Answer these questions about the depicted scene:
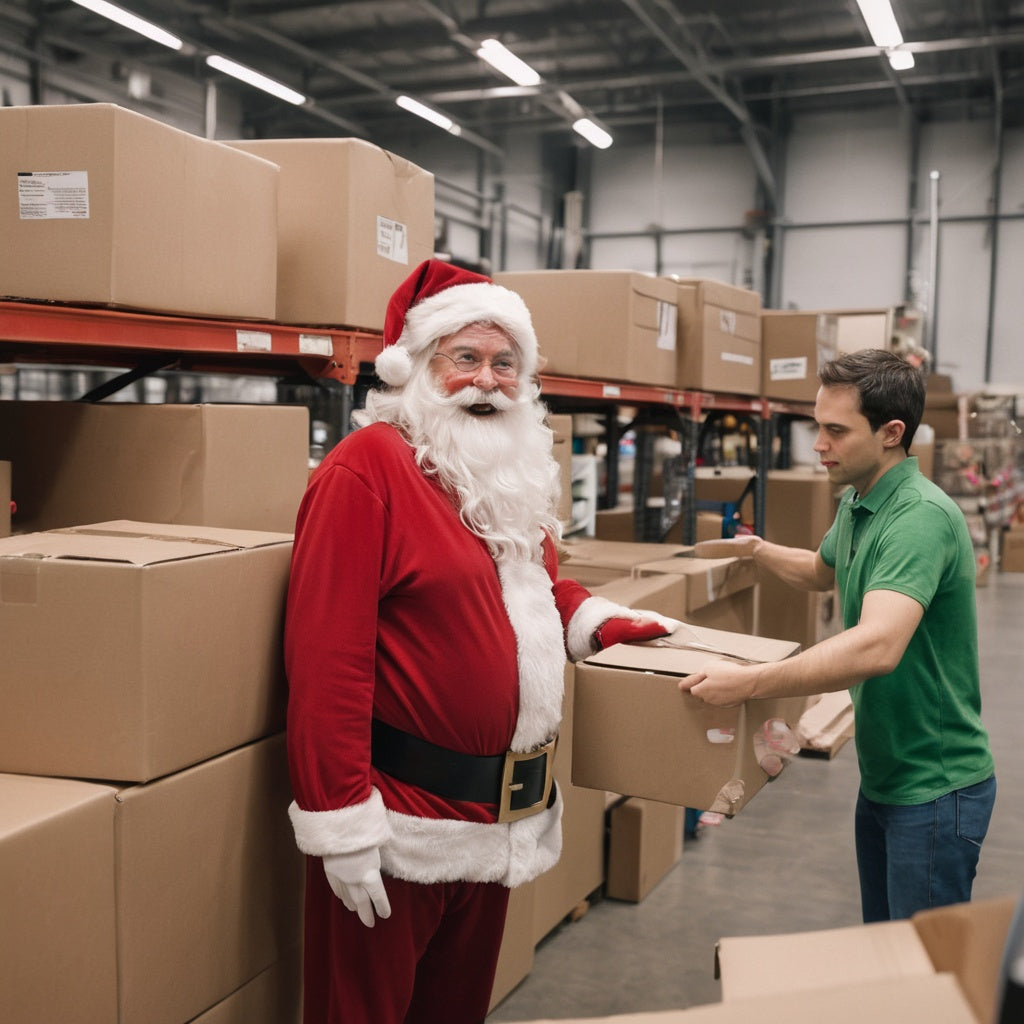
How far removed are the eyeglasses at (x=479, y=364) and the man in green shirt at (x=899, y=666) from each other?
65 centimetres

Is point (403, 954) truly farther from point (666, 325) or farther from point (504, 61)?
point (504, 61)

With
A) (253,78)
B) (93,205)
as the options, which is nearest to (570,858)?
(93,205)

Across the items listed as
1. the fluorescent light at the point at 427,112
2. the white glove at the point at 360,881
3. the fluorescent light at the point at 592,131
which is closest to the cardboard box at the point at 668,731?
the white glove at the point at 360,881

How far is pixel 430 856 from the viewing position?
1.67 m

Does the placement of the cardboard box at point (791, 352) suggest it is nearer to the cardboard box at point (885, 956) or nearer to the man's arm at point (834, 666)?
the man's arm at point (834, 666)

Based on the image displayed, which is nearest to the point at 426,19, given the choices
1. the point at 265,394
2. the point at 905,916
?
the point at 265,394

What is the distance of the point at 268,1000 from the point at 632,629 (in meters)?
0.94

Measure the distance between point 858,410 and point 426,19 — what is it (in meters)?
8.95

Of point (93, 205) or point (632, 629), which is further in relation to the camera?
point (632, 629)

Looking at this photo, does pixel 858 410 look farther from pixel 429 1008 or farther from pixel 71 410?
pixel 71 410

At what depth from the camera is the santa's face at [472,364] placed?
185cm

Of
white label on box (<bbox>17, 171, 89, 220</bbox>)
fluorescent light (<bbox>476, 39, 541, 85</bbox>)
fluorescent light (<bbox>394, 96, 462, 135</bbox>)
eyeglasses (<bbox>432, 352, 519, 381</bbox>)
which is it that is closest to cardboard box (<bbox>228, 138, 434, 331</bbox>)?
white label on box (<bbox>17, 171, 89, 220</bbox>)

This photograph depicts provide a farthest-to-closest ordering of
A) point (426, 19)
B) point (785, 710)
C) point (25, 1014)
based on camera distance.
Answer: point (426, 19) < point (785, 710) < point (25, 1014)

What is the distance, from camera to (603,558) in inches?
141
